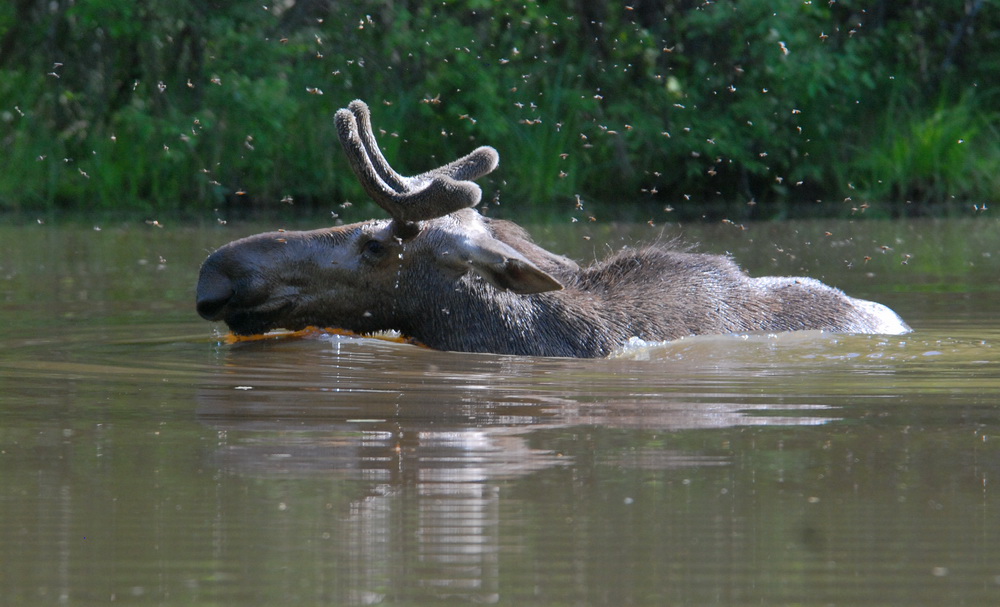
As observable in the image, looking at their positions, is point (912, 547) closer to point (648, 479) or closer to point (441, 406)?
point (648, 479)

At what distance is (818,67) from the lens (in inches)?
841

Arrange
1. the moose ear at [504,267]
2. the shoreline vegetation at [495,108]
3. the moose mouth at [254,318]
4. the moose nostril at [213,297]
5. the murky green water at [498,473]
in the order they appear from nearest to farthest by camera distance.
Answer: the murky green water at [498,473] → the moose ear at [504,267] → the moose nostril at [213,297] → the moose mouth at [254,318] → the shoreline vegetation at [495,108]

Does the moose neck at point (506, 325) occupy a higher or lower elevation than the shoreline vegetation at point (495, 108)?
lower

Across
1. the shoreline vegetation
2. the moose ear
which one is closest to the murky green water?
the moose ear

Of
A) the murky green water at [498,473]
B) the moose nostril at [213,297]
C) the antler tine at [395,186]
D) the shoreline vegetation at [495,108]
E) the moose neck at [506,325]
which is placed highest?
the shoreline vegetation at [495,108]

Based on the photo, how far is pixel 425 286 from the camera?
7973mm

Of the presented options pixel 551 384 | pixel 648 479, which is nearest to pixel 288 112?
pixel 551 384

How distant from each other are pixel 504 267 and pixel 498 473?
123 inches

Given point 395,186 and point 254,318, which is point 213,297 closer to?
point 254,318

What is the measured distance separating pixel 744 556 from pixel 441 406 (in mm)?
2377

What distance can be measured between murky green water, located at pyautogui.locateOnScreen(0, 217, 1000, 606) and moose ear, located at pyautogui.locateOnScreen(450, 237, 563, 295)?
1.26 feet

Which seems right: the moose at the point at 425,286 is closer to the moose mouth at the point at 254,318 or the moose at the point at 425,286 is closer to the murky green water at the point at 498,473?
the moose mouth at the point at 254,318

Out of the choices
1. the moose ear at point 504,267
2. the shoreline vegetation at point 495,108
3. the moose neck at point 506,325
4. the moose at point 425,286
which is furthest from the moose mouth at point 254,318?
the shoreline vegetation at point 495,108

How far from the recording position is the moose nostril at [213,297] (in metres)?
7.64
